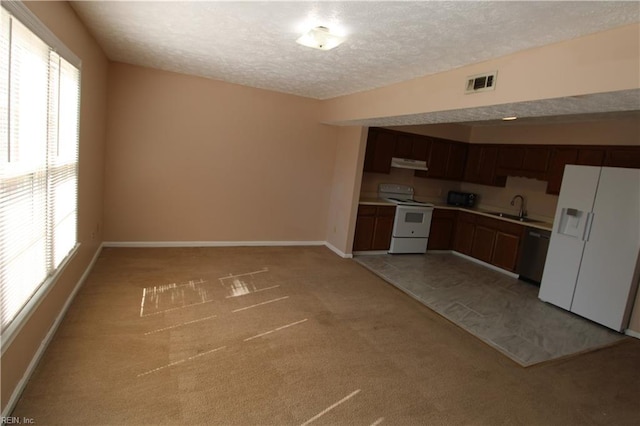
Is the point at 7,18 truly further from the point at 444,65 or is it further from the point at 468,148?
the point at 468,148

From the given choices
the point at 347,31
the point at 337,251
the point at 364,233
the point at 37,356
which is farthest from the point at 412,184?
the point at 37,356

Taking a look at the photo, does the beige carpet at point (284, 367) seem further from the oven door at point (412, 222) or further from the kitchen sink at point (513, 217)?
the kitchen sink at point (513, 217)

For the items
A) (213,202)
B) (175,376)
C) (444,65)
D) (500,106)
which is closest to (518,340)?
(500,106)

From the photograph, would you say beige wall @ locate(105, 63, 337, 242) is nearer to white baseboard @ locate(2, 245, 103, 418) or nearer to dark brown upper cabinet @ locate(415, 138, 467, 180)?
white baseboard @ locate(2, 245, 103, 418)

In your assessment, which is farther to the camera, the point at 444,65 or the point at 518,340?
the point at 518,340

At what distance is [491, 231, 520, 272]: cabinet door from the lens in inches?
207

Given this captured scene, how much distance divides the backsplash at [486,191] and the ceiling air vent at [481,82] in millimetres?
3282

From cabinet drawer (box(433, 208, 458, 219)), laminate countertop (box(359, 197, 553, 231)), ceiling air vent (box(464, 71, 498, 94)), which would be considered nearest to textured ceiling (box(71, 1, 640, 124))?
ceiling air vent (box(464, 71, 498, 94))

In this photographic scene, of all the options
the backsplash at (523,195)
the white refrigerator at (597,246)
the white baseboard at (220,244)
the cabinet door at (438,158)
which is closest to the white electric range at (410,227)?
the cabinet door at (438,158)

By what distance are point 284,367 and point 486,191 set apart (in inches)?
215

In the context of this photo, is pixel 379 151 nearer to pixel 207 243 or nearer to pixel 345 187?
pixel 345 187

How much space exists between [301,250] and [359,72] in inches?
117

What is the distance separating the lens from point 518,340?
3.29m

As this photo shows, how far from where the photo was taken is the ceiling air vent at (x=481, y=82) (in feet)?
8.86
